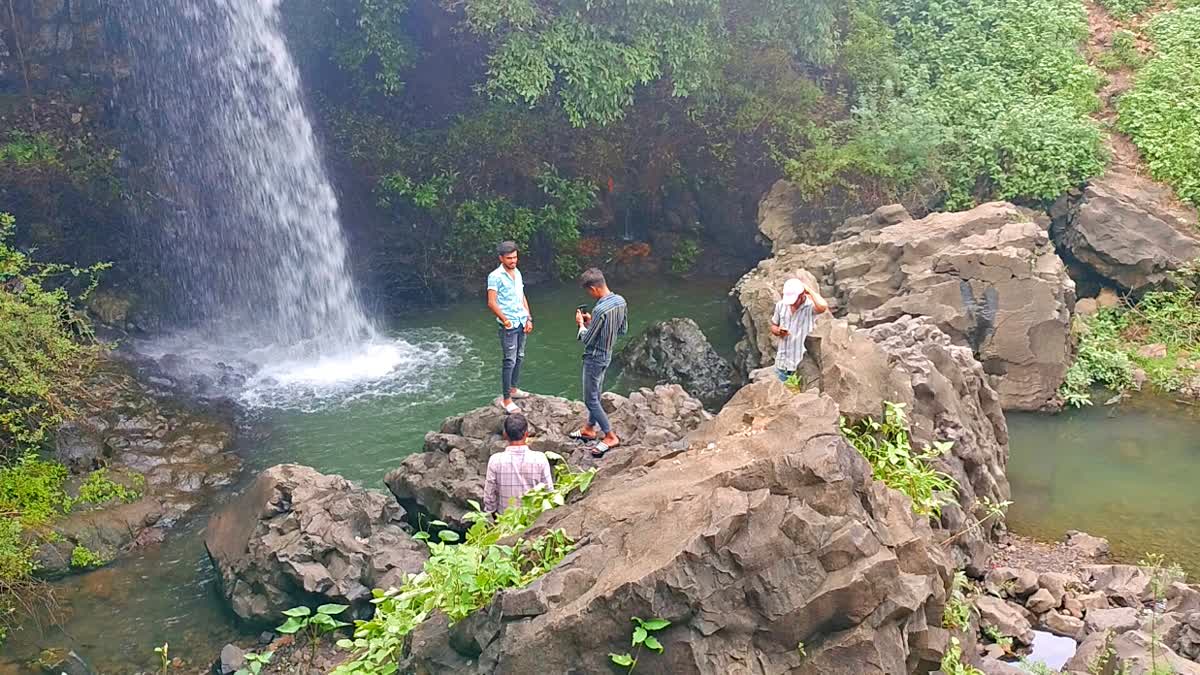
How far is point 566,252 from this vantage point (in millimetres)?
19391

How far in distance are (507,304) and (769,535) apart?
4.78m

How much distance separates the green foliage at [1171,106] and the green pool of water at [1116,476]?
5785mm

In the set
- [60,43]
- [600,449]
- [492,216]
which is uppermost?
[60,43]

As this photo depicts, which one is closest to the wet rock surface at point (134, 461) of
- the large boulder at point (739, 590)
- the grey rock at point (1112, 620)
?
the large boulder at point (739, 590)

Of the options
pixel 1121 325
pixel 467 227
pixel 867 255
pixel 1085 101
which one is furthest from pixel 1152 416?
pixel 467 227

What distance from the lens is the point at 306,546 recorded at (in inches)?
348

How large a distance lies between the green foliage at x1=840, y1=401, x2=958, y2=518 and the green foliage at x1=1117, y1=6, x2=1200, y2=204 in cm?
1237

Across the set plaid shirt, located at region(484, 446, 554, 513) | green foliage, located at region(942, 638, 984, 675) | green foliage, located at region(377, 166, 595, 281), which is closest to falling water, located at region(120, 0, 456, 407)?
green foliage, located at region(377, 166, 595, 281)

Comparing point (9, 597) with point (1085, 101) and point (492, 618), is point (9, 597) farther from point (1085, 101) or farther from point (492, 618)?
point (1085, 101)

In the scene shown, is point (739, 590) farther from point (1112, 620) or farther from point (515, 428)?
point (1112, 620)

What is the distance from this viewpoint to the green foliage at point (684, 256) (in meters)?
19.7

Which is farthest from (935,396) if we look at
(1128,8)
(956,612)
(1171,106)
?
(1128,8)

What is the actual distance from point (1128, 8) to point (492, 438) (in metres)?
18.8

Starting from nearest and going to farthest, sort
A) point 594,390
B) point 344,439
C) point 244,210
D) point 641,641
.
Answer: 1. point 641,641
2. point 594,390
3. point 344,439
4. point 244,210
